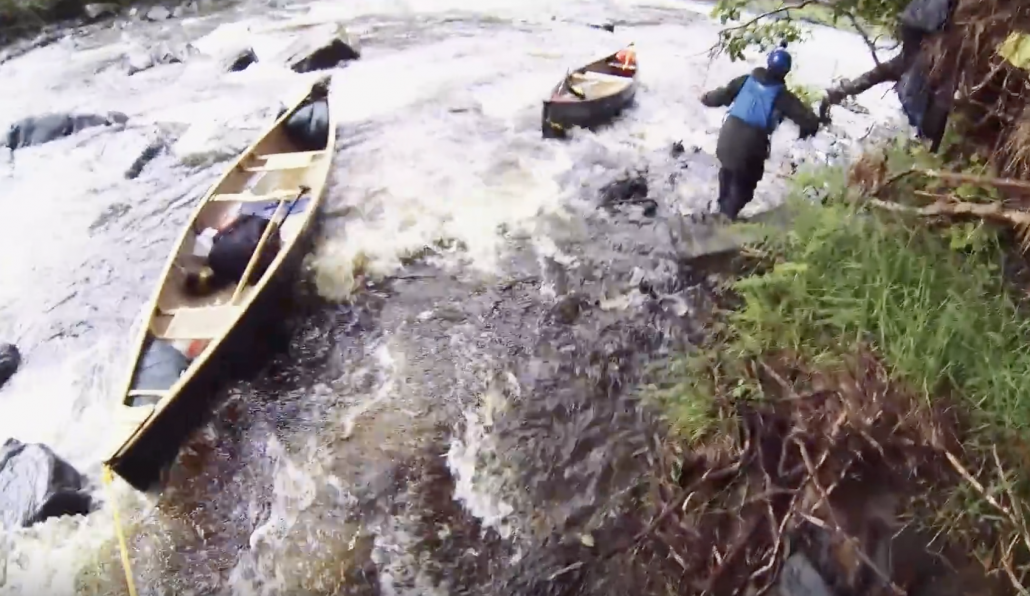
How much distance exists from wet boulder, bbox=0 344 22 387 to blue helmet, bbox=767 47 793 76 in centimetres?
374

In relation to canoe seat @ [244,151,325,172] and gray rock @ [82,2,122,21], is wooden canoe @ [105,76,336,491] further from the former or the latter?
gray rock @ [82,2,122,21]

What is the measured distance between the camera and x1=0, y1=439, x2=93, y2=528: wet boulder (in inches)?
110

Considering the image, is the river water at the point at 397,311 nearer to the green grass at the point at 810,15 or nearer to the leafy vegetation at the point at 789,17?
the green grass at the point at 810,15

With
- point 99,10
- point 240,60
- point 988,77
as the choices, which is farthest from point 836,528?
point 99,10

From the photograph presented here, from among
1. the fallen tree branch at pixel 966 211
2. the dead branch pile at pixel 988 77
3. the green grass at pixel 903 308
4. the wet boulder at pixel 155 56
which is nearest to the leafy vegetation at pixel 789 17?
the dead branch pile at pixel 988 77

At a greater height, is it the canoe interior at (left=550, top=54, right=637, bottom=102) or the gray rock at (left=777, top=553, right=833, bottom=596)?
the canoe interior at (left=550, top=54, right=637, bottom=102)

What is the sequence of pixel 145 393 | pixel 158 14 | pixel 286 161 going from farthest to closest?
pixel 158 14, pixel 286 161, pixel 145 393

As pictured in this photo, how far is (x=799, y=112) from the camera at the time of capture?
3471 millimetres

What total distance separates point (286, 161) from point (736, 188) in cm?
267

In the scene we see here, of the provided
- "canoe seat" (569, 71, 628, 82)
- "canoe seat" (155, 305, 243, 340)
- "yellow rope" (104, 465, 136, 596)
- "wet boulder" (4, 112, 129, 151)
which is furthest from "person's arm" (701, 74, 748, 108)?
"wet boulder" (4, 112, 129, 151)

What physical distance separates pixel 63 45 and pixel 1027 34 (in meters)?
6.82

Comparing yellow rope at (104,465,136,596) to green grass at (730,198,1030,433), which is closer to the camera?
green grass at (730,198,1030,433)

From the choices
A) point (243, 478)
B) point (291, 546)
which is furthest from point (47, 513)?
point (291, 546)

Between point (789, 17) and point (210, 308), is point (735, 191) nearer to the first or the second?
point (789, 17)
